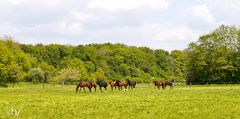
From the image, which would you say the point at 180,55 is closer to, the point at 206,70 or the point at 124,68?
the point at 124,68

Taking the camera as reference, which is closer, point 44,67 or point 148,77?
point 44,67

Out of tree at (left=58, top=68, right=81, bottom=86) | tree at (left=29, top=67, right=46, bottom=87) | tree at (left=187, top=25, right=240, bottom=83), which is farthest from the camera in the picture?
tree at (left=58, top=68, right=81, bottom=86)

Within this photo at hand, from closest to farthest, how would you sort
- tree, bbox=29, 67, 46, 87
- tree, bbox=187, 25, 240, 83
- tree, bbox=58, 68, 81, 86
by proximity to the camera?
1. tree, bbox=187, 25, 240, 83
2. tree, bbox=29, 67, 46, 87
3. tree, bbox=58, 68, 81, 86

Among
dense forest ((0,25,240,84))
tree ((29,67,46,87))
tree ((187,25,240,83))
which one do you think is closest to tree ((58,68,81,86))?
dense forest ((0,25,240,84))

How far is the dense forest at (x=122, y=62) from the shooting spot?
89.7 metres

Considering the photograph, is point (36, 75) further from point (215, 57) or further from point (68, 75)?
point (215, 57)

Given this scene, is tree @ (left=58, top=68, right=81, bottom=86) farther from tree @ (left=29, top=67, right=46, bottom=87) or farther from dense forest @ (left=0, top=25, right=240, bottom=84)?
tree @ (left=29, top=67, right=46, bottom=87)

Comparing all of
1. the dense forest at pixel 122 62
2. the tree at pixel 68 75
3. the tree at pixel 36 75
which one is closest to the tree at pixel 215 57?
the dense forest at pixel 122 62

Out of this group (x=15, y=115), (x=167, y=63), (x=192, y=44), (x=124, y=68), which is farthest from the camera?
(x=167, y=63)

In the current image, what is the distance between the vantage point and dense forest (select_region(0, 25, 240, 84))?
89.7 metres

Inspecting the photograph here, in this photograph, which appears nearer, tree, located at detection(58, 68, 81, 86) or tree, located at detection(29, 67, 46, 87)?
tree, located at detection(29, 67, 46, 87)

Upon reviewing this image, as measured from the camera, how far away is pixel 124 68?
138625 millimetres

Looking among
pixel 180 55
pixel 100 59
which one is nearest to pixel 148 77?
pixel 100 59

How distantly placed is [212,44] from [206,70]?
6366 millimetres
